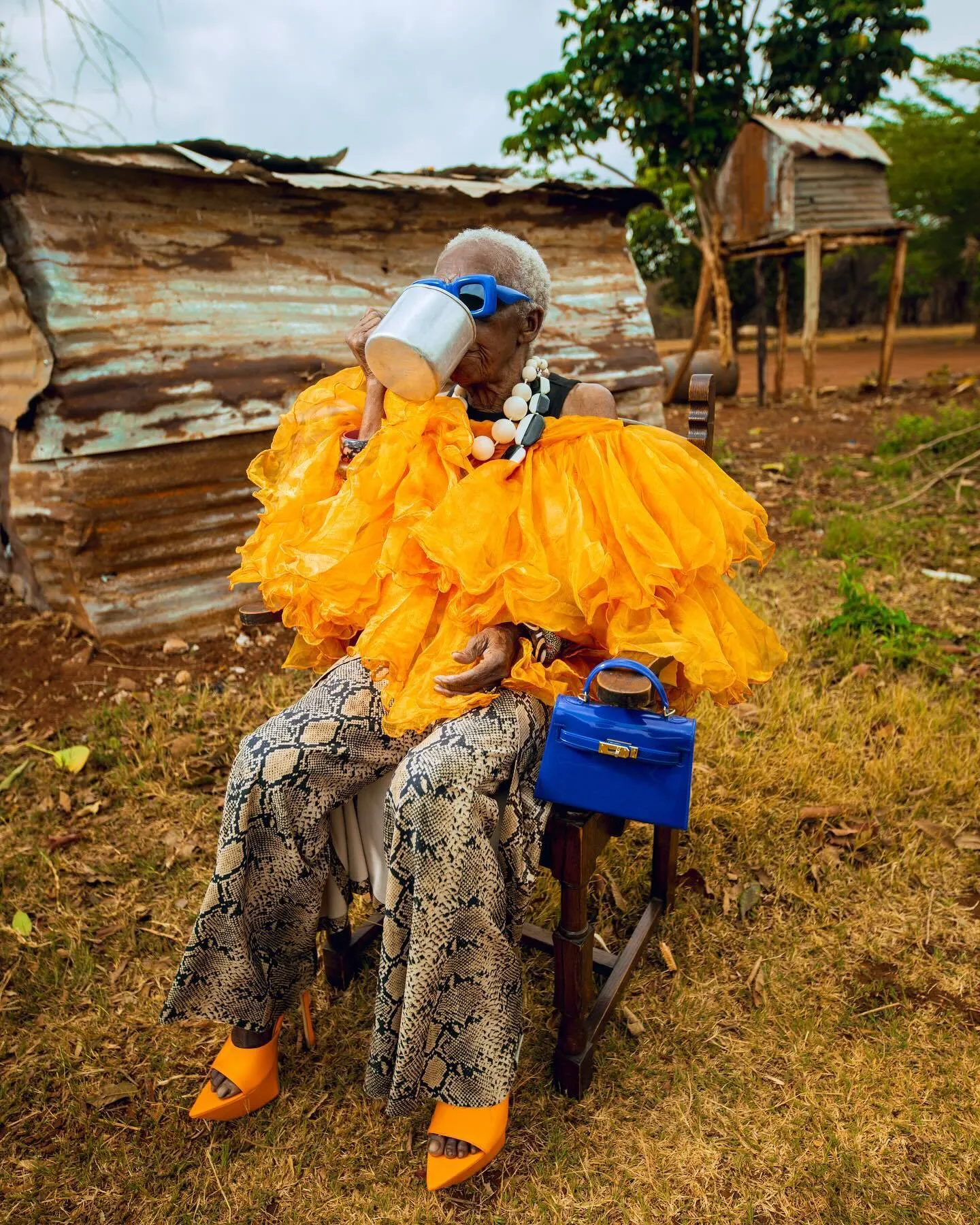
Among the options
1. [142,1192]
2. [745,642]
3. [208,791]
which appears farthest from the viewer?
[208,791]

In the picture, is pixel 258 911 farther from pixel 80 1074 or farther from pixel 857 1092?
pixel 857 1092

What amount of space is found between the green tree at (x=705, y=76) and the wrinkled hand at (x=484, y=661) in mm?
8974

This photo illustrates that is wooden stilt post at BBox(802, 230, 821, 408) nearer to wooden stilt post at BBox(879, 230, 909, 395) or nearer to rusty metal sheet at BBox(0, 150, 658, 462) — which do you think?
wooden stilt post at BBox(879, 230, 909, 395)

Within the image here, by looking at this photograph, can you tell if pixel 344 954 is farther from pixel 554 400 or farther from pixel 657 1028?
pixel 554 400

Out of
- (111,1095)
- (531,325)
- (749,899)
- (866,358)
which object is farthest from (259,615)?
(866,358)

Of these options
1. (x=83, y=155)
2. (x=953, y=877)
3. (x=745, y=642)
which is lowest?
(x=953, y=877)

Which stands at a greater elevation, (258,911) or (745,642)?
(745,642)

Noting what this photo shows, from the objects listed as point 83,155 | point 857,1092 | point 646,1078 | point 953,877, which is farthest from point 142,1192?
point 83,155

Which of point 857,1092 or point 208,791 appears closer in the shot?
point 857,1092

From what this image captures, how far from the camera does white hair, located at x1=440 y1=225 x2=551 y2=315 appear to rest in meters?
1.98

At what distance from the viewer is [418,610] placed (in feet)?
6.33

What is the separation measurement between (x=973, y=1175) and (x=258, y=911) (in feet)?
5.39

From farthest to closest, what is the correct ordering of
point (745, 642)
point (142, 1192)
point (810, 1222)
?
point (745, 642)
point (142, 1192)
point (810, 1222)

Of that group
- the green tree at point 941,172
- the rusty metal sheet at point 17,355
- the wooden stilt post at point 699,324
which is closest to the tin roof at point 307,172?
the rusty metal sheet at point 17,355
